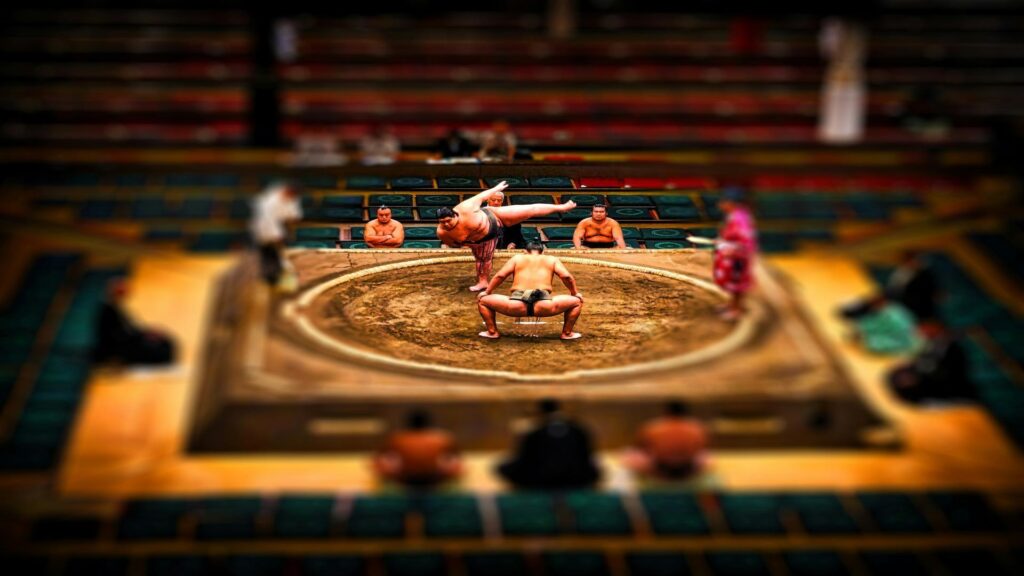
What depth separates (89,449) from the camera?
8344 millimetres

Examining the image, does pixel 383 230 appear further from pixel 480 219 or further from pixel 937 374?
pixel 937 374

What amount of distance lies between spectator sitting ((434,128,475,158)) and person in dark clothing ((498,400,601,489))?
4325mm

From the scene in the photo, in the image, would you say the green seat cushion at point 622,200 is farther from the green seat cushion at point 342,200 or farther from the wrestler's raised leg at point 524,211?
→ the green seat cushion at point 342,200

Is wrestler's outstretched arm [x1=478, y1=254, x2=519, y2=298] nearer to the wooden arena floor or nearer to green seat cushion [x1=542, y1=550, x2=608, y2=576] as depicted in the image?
green seat cushion [x1=542, y1=550, x2=608, y2=576]

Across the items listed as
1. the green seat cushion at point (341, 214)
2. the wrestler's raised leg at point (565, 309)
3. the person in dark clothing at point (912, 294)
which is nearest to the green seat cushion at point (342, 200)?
the green seat cushion at point (341, 214)

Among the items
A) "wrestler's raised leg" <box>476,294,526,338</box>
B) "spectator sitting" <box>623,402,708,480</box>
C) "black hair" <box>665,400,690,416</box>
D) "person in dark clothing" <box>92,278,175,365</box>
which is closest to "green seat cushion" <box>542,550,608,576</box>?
"spectator sitting" <box>623,402,708,480</box>

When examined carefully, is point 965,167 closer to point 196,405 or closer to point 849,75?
point 196,405

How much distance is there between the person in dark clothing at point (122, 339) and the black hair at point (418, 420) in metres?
2.26

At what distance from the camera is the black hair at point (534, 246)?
7.10 feet

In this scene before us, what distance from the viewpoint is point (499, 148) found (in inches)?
87.0

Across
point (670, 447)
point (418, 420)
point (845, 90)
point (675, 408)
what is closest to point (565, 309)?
point (418, 420)

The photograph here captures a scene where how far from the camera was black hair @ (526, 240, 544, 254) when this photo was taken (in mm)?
2164

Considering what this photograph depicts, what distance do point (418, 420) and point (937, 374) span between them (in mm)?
4005

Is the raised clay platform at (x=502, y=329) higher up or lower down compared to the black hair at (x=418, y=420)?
lower down
